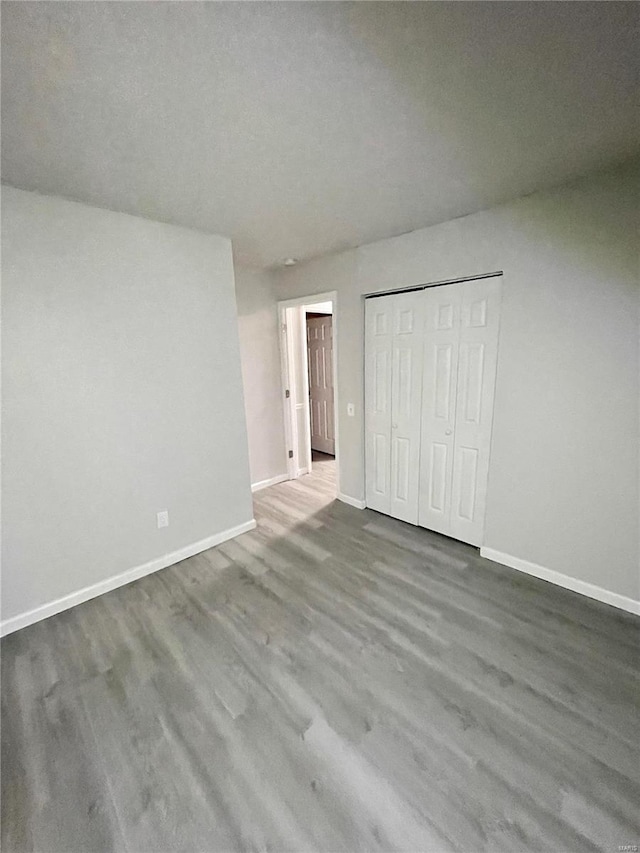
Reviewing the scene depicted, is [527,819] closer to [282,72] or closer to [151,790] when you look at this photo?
[151,790]

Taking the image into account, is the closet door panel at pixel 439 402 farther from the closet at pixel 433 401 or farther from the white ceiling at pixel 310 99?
the white ceiling at pixel 310 99

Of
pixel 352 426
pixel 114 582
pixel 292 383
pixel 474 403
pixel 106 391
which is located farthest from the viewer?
pixel 292 383

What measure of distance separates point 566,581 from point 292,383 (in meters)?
3.11

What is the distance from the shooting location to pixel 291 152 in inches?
64.1

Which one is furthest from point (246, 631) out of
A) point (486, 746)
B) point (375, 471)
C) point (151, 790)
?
point (375, 471)

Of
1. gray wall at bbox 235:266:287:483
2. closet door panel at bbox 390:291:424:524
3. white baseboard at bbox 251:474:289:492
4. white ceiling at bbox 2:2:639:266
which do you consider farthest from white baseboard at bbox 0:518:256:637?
white ceiling at bbox 2:2:639:266

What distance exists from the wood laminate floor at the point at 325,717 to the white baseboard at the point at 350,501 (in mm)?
1069

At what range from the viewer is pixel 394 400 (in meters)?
3.16

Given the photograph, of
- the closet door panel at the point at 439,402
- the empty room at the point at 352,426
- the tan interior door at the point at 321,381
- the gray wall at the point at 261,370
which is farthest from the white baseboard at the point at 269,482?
the closet door panel at the point at 439,402

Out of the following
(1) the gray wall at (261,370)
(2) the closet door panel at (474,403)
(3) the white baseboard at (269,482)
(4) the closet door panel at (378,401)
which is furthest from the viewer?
(3) the white baseboard at (269,482)

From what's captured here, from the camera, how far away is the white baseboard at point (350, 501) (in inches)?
142

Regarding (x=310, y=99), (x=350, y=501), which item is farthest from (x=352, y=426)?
(x=310, y=99)

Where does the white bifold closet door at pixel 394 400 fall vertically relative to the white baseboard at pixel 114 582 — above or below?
above

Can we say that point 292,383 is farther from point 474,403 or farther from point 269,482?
point 474,403
